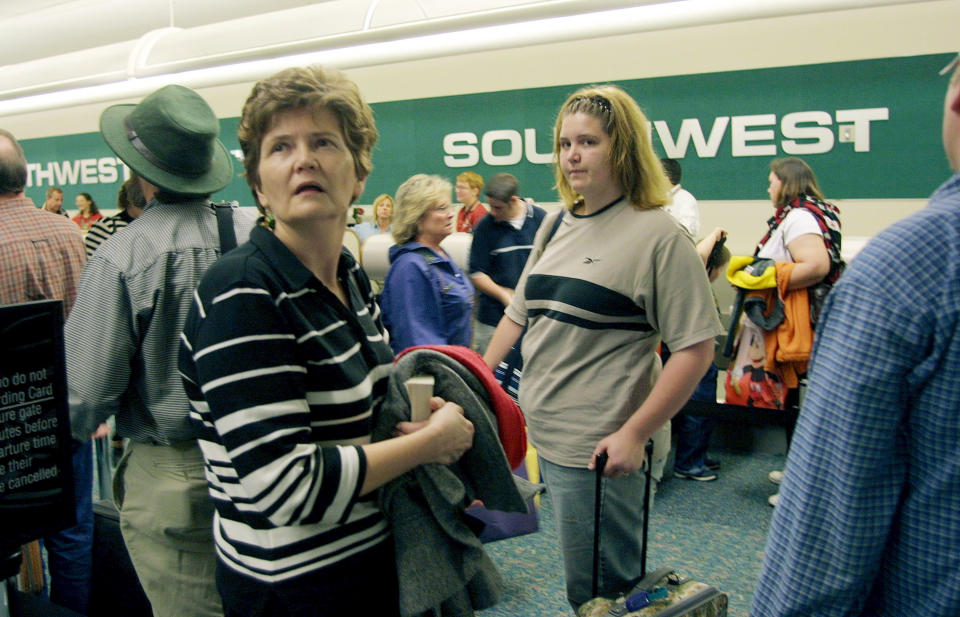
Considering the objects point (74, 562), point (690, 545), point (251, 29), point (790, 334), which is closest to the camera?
point (74, 562)

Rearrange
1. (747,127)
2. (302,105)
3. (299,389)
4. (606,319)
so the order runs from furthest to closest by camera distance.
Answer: (747,127)
(606,319)
(302,105)
(299,389)

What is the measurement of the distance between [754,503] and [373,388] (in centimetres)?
330

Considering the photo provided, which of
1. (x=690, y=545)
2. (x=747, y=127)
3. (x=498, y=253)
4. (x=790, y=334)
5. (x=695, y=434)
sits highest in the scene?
(x=747, y=127)

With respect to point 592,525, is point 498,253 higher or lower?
higher

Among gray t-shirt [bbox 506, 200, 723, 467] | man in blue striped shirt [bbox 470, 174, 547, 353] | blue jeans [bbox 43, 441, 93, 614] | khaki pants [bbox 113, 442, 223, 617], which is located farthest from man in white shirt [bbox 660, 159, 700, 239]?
khaki pants [bbox 113, 442, 223, 617]

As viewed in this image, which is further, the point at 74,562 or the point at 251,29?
the point at 251,29

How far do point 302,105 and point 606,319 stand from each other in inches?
38.6

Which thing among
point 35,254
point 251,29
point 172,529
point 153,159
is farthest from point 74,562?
point 251,29

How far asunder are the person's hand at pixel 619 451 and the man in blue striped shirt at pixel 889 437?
86 cm

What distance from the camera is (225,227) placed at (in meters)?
1.80

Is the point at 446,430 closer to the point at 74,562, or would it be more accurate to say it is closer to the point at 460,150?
the point at 74,562

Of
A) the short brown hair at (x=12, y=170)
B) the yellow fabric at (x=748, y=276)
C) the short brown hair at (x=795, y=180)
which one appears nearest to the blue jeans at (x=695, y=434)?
the yellow fabric at (x=748, y=276)

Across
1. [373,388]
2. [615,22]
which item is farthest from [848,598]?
[615,22]

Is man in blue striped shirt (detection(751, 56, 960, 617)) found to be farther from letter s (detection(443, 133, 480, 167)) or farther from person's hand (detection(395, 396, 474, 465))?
letter s (detection(443, 133, 480, 167))
